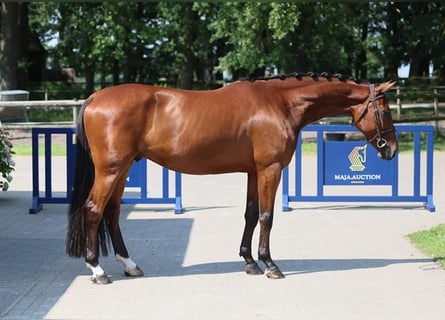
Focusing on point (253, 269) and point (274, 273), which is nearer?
point (274, 273)

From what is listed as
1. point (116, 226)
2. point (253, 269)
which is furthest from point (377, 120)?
point (116, 226)

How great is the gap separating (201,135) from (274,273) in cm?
152

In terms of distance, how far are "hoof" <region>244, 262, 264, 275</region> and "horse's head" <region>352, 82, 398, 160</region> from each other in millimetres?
1720

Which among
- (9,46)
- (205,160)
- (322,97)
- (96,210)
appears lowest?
(96,210)

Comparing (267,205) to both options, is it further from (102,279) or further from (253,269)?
(102,279)

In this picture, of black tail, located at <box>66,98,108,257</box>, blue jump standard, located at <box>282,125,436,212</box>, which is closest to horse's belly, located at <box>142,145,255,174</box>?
black tail, located at <box>66,98,108,257</box>

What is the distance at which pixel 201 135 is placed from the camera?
8109mm

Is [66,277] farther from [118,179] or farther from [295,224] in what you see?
[295,224]

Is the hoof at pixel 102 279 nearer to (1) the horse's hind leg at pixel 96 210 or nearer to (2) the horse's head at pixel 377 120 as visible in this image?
Answer: (1) the horse's hind leg at pixel 96 210

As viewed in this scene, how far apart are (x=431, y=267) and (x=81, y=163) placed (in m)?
3.73

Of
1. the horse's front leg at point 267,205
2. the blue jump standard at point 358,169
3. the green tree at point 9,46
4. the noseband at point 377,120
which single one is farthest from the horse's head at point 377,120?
the green tree at point 9,46

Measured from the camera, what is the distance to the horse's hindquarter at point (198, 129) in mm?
8070

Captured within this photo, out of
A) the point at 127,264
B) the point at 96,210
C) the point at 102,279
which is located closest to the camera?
the point at 102,279

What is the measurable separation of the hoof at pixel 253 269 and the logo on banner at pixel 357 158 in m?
5.06
